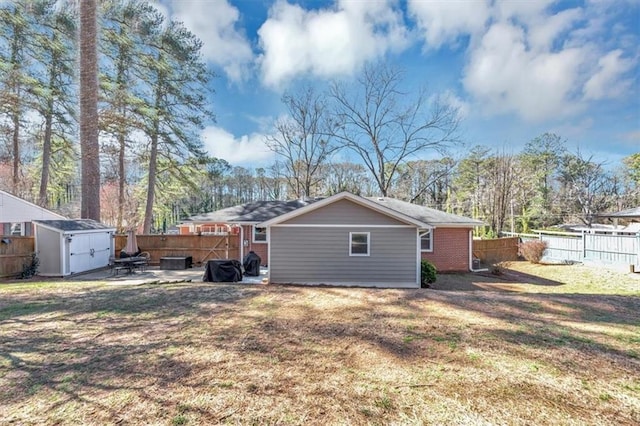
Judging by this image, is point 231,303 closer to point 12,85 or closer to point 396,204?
point 396,204

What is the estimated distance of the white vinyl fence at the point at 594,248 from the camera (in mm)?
13998

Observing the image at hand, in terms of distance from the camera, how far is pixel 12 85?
15.0 meters

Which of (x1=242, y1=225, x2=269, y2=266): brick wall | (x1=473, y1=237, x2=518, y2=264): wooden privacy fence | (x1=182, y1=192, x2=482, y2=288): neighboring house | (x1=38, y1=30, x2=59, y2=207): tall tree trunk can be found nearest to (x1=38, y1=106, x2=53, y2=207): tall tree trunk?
(x1=38, y1=30, x2=59, y2=207): tall tree trunk

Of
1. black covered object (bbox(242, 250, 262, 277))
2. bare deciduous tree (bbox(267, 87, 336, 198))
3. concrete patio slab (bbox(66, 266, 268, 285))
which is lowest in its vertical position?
concrete patio slab (bbox(66, 266, 268, 285))

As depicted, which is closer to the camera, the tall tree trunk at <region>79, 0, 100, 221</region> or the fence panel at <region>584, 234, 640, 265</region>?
the tall tree trunk at <region>79, 0, 100, 221</region>

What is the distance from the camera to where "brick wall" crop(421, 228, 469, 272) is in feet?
47.1

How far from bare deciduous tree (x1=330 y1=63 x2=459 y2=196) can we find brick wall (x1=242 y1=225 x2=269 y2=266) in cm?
1235

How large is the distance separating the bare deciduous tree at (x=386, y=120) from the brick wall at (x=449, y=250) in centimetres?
990

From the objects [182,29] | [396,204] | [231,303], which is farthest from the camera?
[182,29]

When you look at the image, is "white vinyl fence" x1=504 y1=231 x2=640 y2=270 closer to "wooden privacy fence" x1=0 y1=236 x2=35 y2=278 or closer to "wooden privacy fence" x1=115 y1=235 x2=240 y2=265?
"wooden privacy fence" x1=115 y1=235 x2=240 y2=265

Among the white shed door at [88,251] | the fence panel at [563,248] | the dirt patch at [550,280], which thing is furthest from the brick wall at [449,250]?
the white shed door at [88,251]

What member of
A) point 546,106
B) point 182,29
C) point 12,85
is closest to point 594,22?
point 546,106

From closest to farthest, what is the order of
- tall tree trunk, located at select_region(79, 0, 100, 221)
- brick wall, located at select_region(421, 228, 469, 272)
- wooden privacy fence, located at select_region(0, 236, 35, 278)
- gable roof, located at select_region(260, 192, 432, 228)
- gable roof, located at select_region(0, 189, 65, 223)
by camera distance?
gable roof, located at select_region(260, 192, 432, 228) → wooden privacy fence, located at select_region(0, 236, 35, 278) → tall tree trunk, located at select_region(79, 0, 100, 221) → brick wall, located at select_region(421, 228, 469, 272) → gable roof, located at select_region(0, 189, 65, 223)

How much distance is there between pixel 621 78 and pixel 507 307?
22.9 metres
